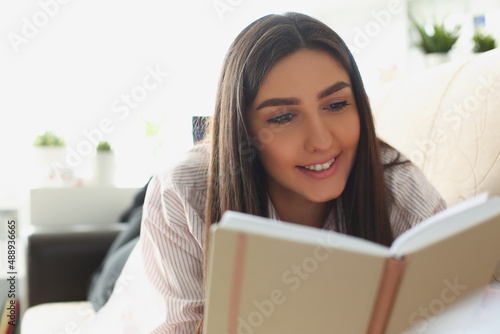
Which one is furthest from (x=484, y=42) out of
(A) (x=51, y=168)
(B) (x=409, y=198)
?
(A) (x=51, y=168)

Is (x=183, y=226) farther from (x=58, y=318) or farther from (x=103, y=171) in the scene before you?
(x=103, y=171)

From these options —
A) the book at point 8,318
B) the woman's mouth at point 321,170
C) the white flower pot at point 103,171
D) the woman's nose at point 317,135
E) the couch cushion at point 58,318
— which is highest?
the woman's nose at point 317,135

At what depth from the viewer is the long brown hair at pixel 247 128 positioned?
35.5 inches

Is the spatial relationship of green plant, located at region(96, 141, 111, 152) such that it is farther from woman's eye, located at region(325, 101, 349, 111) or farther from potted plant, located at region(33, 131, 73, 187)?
woman's eye, located at region(325, 101, 349, 111)

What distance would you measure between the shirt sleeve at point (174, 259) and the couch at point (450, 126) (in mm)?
505

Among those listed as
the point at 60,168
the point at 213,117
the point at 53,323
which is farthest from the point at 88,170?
the point at 213,117

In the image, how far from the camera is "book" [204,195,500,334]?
52 centimetres

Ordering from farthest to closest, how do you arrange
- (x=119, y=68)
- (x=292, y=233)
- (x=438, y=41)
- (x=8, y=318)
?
(x=119, y=68), (x=438, y=41), (x=8, y=318), (x=292, y=233)

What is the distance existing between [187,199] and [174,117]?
93.0 inches

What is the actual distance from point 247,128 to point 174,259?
27cm

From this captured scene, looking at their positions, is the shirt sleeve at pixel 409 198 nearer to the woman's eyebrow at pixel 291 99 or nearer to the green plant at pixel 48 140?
the woman's eyebrow at pixel 291 99

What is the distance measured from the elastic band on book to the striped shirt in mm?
323

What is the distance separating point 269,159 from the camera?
0.95m

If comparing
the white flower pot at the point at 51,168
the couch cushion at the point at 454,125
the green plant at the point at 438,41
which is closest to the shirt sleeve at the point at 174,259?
the couch cushion at the point at 454,125
